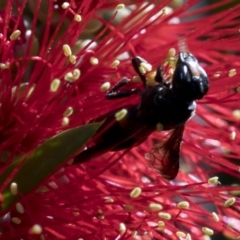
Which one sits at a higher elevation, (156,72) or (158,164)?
(156,72)

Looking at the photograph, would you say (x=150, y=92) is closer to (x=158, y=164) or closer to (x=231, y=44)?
(x=158, y=164)

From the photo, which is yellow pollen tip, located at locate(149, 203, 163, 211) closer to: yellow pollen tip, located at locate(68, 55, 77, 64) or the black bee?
the black bee

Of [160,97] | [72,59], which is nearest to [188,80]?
[160,97]

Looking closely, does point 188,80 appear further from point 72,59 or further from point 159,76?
point 72,59

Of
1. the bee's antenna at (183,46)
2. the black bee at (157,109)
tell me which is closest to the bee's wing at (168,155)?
the black bee at (157,109)

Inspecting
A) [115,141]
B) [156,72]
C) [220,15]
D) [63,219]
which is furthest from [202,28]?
[63,219]

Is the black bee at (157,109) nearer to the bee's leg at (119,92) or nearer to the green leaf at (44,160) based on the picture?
the bee's leg at (119,92)
